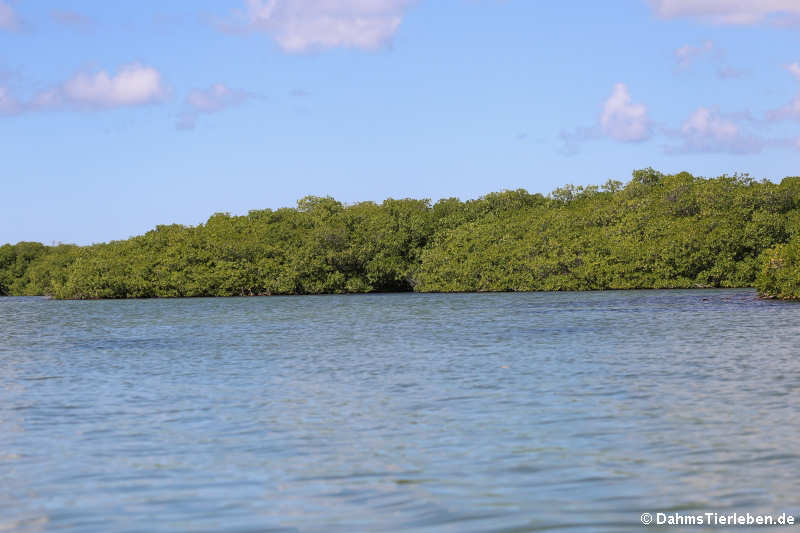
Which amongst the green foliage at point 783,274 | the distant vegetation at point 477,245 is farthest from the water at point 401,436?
the distant vegetation at point 477,245

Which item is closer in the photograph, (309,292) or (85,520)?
(85,520)

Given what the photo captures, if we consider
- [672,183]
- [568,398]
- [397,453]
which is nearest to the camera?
[397,453]

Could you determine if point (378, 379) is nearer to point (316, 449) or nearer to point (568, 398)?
point (568, 398)

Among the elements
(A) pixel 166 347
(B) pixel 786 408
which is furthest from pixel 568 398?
(A) pixel 166 347

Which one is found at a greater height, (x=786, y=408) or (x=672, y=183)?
(x=672, y=183)

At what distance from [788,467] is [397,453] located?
4705 millimetres

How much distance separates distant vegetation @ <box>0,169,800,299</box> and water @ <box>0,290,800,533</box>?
2436 inches

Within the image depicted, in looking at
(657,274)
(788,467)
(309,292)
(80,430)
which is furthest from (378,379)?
(309,292)

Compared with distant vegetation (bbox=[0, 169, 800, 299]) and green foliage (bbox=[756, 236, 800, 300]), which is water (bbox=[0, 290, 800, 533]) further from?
A: distant vegetation (bbox=[0, 169, 800, 299])

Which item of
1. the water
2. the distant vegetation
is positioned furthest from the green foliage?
the distant vegetation

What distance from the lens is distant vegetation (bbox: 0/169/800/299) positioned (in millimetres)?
89188

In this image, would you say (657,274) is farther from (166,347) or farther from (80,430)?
(80,430)

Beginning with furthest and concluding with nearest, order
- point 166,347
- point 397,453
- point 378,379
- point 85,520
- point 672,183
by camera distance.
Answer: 1. point 672,183
2. point 166,347
3. point 378,379
4. point 397,453
5. point 85,520

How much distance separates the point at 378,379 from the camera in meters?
21.3
